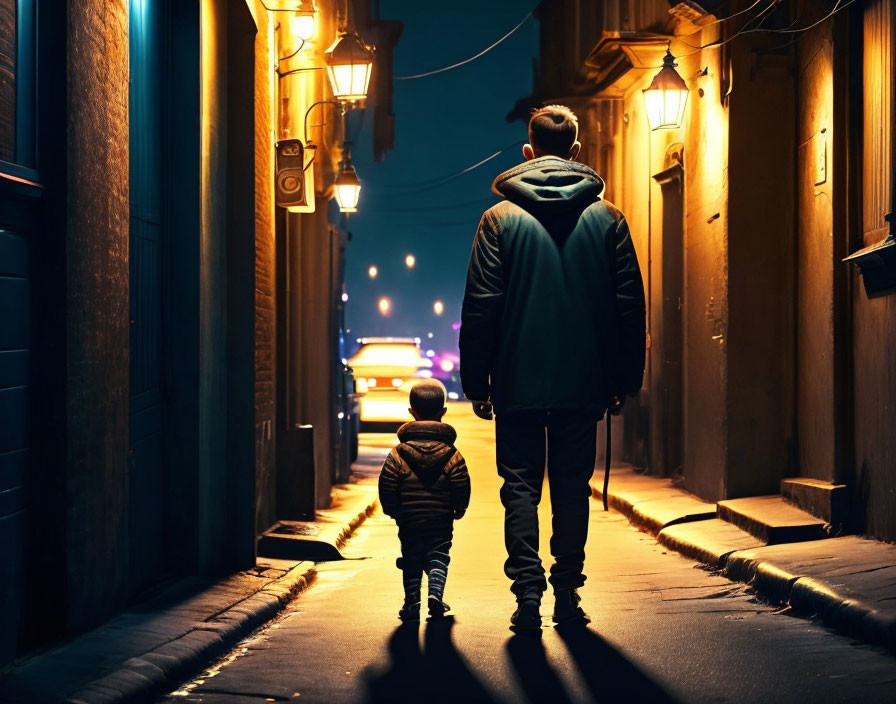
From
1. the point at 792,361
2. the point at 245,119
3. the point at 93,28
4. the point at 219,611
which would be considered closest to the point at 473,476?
the point at 792,361

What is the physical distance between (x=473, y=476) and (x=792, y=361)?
7.28 metres

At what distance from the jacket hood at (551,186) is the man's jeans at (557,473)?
41.1 inches

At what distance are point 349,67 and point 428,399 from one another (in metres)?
5.97

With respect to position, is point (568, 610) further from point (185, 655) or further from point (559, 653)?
point (185, 655)

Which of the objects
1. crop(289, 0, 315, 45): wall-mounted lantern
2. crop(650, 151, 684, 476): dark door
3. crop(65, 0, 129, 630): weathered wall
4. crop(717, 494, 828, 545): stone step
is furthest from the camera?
crop(650, 151, 684, 476): dark door

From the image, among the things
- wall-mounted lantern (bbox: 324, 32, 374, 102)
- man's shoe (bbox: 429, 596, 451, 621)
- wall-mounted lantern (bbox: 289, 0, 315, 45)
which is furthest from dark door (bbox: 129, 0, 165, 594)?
wall-mounted lantern (bbox: 324, 32, 374, 102)

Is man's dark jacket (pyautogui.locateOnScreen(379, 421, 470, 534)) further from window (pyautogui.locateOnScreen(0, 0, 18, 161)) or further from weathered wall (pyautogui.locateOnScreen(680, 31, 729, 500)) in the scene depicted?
weathered wall (pyautogui.locateOnScreen(680, 31, 729, 500))

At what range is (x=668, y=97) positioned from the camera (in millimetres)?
12148

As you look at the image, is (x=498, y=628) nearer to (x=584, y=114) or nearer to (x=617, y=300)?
(x=617, y=300)

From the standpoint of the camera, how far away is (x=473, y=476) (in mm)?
17422

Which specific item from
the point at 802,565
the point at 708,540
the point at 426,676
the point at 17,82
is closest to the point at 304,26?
the point at 708,540

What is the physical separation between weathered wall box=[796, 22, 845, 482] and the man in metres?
3.73

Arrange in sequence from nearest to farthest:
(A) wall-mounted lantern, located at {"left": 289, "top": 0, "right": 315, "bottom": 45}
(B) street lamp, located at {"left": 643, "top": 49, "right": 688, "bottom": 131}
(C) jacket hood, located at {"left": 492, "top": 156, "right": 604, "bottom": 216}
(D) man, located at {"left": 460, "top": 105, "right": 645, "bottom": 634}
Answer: (D) man, located at {"left": 460, "top": 105, "right": 645, "bottom": 634} < (C) jacket hood, located at {"left": 492, "top": 156, "right": 604, "bottom": 216} < (A) wall-mounted lantern, located at {"left": 289, "top": 0, "right": 315, "bottom": 45} < (B) street lamp, located at {"left": 643, "top": 49, "right": 688, "bottom": 131}

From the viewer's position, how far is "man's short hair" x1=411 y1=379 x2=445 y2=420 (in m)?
6.90
